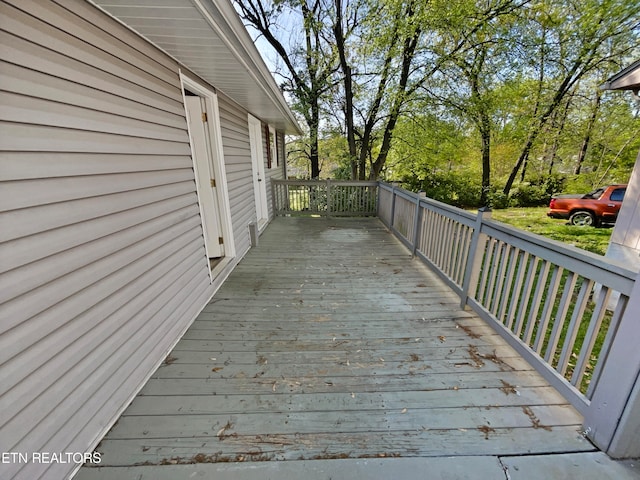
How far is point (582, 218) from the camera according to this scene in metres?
7.72

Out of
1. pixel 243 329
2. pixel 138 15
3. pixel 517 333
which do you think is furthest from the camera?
pixel 243 329

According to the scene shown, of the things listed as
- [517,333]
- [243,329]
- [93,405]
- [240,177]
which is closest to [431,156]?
[240,177]

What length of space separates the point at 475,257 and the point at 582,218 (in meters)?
8.07

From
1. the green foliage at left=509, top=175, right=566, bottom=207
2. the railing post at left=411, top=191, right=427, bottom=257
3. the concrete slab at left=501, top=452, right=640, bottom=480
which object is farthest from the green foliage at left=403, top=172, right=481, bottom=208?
the concrete slab at left=501, top=452, right=640, bottom=480

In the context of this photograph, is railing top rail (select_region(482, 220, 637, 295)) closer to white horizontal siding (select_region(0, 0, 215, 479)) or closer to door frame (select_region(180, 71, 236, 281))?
white horizontal siding (select_region(0, 0, 215, 479))

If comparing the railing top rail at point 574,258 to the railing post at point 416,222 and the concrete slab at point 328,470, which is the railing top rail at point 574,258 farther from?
the railing post at point 416,222

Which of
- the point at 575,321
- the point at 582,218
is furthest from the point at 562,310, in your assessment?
the point at 582,218

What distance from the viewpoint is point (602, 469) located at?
1.28 metres

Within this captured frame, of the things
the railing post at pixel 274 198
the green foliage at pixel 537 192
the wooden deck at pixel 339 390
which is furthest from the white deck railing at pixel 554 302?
the green foliage at pixel 537 192

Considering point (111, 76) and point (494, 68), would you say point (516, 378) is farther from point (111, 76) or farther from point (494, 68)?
point (494, 68)

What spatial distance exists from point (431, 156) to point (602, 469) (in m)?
9.34

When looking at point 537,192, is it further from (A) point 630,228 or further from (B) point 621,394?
(B) point 621,394

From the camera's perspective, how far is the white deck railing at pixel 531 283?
1.45 metres

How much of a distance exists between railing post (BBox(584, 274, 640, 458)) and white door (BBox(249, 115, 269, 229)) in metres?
4.82
